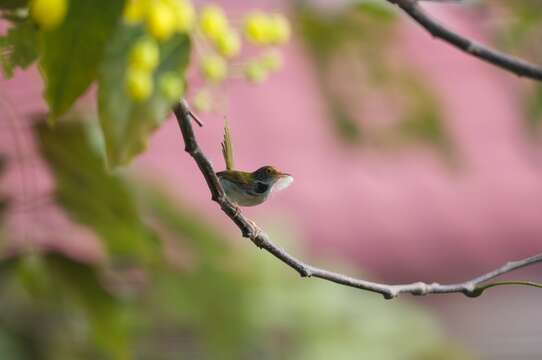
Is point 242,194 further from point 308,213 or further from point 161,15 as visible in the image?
point 308,213

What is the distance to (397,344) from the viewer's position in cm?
383

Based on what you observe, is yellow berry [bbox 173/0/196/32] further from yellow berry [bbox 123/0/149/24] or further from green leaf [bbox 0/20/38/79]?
green leaf [bbox 0/20/38/79]

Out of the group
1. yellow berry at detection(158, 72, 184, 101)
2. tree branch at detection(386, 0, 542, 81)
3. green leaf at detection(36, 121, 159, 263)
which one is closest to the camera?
yellow berry at detection(158, 72, 184, 101)

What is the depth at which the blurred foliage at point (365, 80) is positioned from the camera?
2555mm

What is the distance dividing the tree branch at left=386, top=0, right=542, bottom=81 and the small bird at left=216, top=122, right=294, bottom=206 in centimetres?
20

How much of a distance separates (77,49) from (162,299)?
1658mm

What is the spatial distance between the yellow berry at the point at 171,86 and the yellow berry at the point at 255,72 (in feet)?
1.15

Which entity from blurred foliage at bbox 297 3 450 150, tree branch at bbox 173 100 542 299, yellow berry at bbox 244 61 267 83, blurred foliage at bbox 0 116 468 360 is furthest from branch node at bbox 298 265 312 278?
blurred foliage at bbox 297 3 450 150

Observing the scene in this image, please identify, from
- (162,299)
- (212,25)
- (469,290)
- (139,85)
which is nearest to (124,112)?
(139,85)

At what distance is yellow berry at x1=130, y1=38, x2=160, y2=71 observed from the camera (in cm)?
73

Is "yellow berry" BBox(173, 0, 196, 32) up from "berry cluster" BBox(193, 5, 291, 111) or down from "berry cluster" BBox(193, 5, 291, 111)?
up

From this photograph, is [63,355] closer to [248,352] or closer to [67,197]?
[67,197]

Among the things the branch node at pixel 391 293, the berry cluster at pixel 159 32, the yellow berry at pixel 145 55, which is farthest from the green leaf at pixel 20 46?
the branch node at pixel 391 293

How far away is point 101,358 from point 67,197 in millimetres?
873
